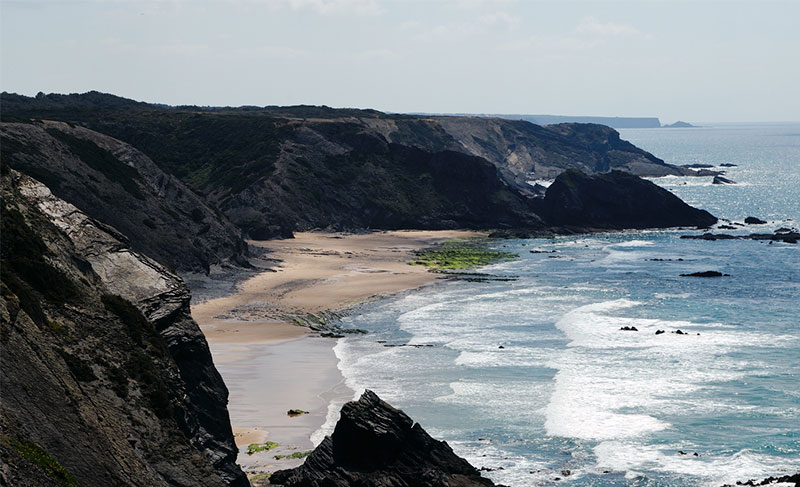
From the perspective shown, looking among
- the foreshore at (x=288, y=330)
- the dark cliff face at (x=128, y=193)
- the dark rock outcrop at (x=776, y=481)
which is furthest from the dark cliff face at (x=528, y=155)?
the dark rock outcrop at (x=776, y=481)

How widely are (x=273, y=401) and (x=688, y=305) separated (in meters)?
33.1

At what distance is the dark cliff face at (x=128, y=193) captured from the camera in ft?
197

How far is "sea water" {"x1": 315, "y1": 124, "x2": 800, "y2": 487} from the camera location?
28.4 metres

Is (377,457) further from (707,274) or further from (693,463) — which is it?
(707,274)

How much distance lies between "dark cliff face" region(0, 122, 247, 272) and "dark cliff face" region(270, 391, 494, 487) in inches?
1542

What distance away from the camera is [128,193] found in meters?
64.5

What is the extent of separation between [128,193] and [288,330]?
23362mm

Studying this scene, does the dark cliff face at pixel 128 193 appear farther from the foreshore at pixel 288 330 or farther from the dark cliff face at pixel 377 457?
the dark cliff face at pixel 377 457

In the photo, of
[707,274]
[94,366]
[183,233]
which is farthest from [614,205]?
[94,366]

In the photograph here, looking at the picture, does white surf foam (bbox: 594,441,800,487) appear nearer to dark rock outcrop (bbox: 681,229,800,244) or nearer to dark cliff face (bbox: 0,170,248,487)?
dark cliff face (bbox: 0,170,248,487)

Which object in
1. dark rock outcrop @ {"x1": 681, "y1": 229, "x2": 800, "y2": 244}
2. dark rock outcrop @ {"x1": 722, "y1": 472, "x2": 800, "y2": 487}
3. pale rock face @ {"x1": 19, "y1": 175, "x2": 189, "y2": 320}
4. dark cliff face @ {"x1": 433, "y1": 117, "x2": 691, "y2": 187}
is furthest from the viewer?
dark cliff face @ {"x1": 433, "y1": 117, "x2": 691, "y2": 187}

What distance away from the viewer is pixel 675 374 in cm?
3853

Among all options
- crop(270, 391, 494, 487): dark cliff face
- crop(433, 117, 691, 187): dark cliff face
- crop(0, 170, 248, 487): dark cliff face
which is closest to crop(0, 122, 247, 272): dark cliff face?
crop(0, 170, 248, 487): dark cliff face

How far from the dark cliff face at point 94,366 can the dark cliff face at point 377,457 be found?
88.2 inches
